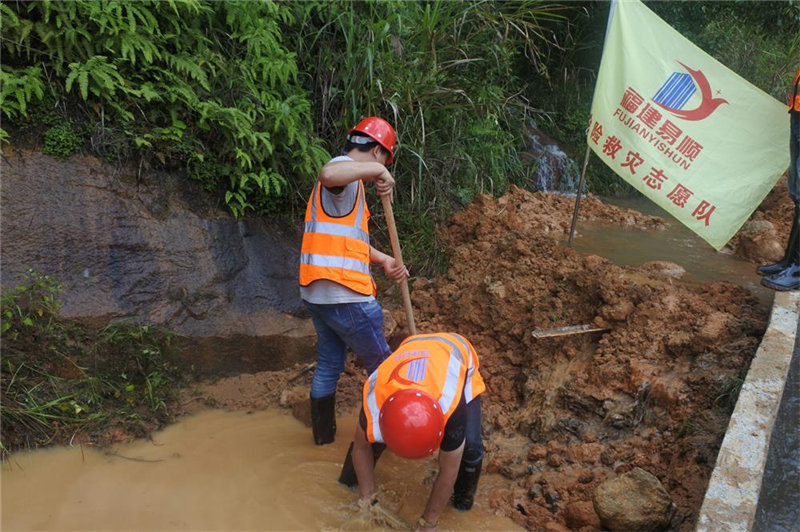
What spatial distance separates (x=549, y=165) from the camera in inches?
308

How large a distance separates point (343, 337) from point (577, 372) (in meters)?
1.55

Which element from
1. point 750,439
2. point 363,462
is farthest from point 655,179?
point 363,462

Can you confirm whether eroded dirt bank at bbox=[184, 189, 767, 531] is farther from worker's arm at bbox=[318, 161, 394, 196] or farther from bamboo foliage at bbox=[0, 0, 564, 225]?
worker's arm at bbox=[318, 161, 394, 196]

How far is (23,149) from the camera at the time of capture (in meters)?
3.55

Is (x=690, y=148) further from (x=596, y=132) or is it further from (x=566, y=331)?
(x=566, y=331)

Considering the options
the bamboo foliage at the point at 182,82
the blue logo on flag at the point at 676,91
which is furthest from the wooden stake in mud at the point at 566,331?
the bamboo foliage at the point at 182,82

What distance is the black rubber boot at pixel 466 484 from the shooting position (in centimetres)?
268

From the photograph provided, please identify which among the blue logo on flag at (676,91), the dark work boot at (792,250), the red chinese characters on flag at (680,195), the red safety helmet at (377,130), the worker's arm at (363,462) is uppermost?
the blue logo on flag at (676,91)

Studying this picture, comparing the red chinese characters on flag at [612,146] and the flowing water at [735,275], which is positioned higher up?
the red chinese characters on flag at [612,146]

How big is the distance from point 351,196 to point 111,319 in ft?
6.00

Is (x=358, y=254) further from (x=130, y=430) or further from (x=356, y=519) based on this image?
(x=130, y=430)

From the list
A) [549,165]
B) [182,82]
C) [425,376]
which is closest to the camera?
[425,376]

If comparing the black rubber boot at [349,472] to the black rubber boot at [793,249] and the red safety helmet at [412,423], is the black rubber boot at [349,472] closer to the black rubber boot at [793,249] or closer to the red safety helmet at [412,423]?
the red safety helmet at [412,423]

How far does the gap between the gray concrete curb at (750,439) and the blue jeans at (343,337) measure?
1.67m
